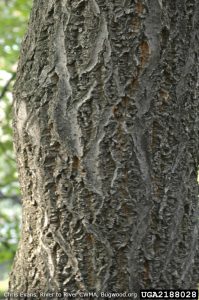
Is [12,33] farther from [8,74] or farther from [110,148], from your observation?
[110,148]

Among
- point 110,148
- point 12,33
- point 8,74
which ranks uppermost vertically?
point 12,33

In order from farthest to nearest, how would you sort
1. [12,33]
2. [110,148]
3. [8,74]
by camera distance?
[12,33] → [8,74] → [110,148]

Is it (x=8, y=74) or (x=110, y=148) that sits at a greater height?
(x=8, y=74)

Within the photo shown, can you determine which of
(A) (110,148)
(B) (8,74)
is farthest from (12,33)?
(A) (110,148)

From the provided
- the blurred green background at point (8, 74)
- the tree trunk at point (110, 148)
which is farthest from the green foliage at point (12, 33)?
the tree trunk at point (110, 148)

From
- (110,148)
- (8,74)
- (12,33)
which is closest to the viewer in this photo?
(110,148)

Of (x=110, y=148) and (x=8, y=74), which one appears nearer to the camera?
(x=110, y=148)

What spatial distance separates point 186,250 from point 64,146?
1.75ft

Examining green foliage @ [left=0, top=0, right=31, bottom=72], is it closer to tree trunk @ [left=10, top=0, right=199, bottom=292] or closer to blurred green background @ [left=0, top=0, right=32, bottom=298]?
blurred green background @ [left=0, top=0, right=32, bottom=298]

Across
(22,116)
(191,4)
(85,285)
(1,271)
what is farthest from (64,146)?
(1,271)

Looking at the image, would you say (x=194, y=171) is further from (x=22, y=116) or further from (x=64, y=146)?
(x=22, y=116)

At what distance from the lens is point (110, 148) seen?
1506 millimetres

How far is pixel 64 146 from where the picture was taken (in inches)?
60.2

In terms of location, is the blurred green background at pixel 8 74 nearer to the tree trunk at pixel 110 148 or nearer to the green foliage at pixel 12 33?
the green foliage at pixel 12 33
